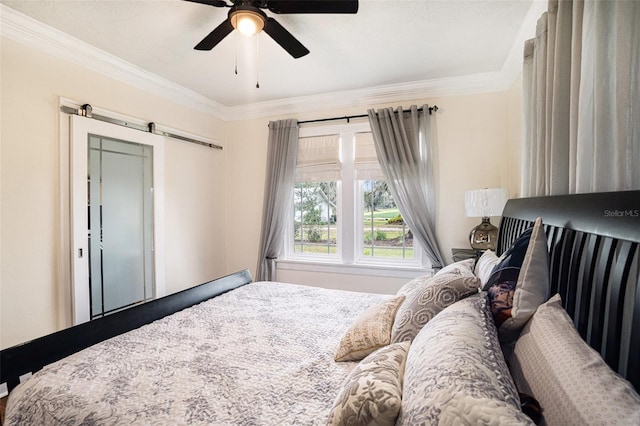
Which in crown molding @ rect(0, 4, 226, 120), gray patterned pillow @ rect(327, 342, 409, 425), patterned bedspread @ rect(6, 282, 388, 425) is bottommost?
patterned bedspread @ rect(6, 282, 388, 425)

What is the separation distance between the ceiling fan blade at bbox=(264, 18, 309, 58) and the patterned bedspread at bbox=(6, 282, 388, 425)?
1822mm

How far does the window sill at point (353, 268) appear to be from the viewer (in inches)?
128

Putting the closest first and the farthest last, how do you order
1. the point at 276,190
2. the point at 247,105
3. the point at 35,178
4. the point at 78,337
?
1. the point at 78,337
2. the point at 35,178
3. the point at 276,190
4. the point at 247,105

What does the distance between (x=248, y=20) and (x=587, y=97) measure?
5.63 feet

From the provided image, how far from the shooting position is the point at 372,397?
0.73 meters

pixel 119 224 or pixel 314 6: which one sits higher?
pixel 314 6

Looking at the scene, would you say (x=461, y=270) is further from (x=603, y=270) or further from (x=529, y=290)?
(x=603, y=270)

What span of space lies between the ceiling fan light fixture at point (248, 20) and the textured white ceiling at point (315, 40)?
0.35 m

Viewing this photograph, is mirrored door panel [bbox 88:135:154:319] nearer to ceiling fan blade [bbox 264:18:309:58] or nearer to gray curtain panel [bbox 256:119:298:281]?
gray curtain panel [bbox 256:119:298:281]

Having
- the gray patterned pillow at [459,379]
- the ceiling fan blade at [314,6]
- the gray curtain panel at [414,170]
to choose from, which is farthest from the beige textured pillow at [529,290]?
the gray curtain panel at [414,170]

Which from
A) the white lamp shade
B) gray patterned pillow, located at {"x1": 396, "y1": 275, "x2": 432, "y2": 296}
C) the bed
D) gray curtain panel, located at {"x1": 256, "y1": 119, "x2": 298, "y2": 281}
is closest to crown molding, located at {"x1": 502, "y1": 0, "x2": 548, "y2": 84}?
the white lamp shade

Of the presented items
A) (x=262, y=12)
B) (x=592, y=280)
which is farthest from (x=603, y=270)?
(x=262, y=12)

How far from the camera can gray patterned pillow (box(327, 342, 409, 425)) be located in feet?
2.29

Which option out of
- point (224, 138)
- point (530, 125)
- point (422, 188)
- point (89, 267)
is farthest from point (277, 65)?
point (89, 267)
